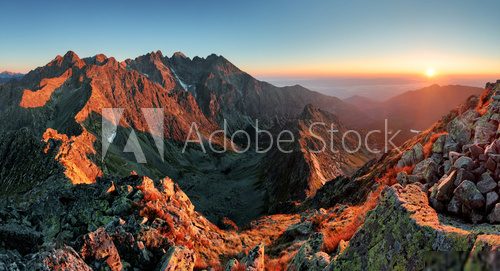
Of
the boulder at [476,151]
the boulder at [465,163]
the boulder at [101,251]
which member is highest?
the boulder at [476,151]

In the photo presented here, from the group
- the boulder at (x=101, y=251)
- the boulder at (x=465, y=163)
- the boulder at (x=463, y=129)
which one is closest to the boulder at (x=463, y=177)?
the boulder at (x=465, y=163)

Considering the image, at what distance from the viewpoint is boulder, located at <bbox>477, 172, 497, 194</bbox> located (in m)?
12.5

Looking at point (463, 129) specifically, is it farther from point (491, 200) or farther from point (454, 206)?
point (454, 206)

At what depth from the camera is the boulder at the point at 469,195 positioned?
1224 cm

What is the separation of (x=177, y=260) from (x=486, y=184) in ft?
44.2

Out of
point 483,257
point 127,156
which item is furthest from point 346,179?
point 127,156

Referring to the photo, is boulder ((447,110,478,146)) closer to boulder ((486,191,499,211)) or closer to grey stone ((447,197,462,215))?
boulder ((486,191,499,211))

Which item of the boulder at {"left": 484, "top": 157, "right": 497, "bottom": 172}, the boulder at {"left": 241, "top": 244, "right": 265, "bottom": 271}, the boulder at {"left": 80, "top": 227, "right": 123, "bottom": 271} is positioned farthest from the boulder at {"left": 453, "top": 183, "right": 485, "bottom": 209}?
the boulder at {"left": 80, "top": 227, "right": 123, "bottom": 271}

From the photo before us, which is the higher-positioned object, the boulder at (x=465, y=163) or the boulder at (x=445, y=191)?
the boulder at (x=465, y=163)

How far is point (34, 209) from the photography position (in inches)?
1083

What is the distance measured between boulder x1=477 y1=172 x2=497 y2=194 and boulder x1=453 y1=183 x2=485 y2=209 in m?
0.31

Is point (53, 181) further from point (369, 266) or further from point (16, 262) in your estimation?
point (369, 266)

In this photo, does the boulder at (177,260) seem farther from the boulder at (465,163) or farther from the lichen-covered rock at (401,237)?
the boulder at (465,163)

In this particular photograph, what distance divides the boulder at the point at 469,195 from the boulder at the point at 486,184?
12.3 inches
